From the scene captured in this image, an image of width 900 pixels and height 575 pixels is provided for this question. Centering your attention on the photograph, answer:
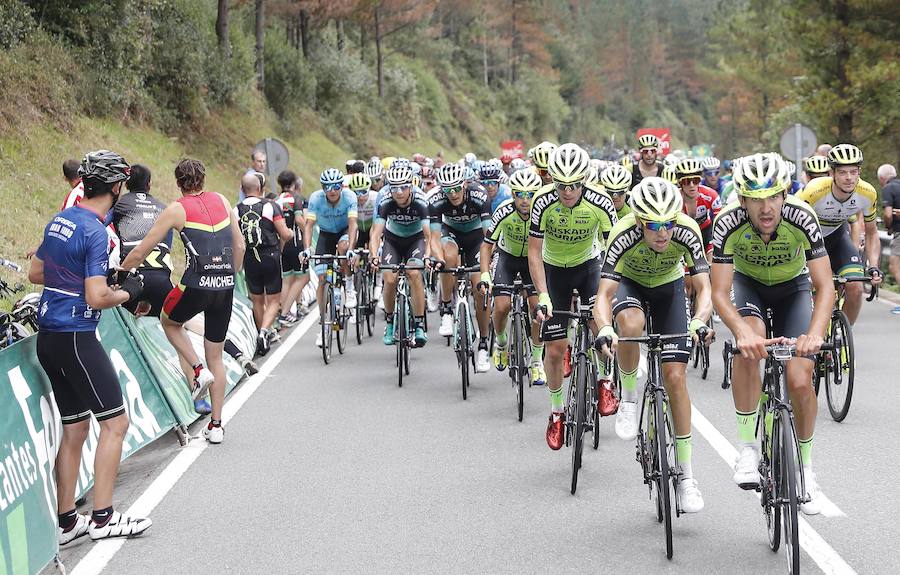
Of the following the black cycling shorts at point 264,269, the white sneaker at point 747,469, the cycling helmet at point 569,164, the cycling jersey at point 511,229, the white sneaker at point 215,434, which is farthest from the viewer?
the black cycling shorts at point 264,269

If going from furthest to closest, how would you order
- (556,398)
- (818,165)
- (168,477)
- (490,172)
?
(490,172), (818,165), (556,398), (168,477)

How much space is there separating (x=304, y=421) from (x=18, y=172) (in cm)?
1120

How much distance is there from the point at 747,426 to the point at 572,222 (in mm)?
2874

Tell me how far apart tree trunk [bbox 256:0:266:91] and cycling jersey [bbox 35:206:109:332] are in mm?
29700

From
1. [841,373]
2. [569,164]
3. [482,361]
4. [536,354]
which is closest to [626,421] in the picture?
[569,164]

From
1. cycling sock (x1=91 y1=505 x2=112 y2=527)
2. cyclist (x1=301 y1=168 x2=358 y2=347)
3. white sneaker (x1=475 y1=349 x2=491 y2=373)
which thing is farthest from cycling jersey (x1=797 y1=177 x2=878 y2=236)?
cycling sock (x1=91 y1=505 x2=112 y2=527)

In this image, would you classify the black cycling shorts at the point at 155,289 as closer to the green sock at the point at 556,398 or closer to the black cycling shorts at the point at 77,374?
the black cycling shorts at the point at 77,374

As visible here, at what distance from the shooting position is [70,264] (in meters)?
6.06

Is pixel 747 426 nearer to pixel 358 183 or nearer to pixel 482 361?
pixel 482 361

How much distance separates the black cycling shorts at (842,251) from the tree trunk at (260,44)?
2742cm

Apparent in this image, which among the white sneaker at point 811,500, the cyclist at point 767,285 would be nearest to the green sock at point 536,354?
the cyclist at point 767,285

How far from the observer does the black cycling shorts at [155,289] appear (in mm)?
9102

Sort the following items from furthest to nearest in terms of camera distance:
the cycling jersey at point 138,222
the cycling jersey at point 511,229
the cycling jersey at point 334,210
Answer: the cycling jersey at point 334,210, the cycling jersey at point 511,229, the cycling jersey at point 138,222

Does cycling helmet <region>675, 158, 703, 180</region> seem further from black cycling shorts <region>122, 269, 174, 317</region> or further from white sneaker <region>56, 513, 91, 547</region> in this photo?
white sneaker <region>56, 513, 91, 547</region>
